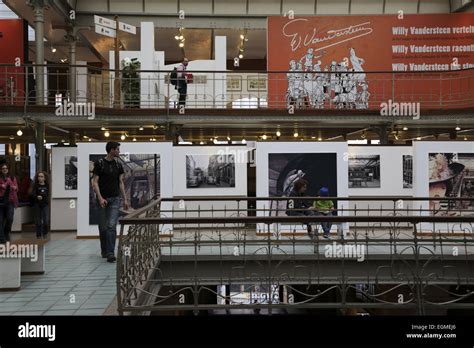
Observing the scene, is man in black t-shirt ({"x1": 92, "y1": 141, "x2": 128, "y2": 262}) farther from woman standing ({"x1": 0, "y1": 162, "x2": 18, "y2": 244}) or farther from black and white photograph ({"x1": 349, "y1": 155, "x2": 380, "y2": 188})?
black and white photograph ({"x1": 349, "y1": 155, "x2": 380, "y2": 188})

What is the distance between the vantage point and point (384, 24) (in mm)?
19062

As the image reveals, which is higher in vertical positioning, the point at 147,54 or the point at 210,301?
the point at 147,54

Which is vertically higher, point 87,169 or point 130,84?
point 130,84

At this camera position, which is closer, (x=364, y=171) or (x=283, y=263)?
(x=283, y=263)

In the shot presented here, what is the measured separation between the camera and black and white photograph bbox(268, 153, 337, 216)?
12.3 m

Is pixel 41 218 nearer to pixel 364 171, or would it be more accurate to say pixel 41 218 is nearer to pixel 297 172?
pixel 297 172

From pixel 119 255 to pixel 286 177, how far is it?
7665 millimetres

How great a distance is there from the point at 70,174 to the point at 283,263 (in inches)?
285

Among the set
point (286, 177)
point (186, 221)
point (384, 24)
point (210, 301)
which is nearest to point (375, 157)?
point (286, 177)

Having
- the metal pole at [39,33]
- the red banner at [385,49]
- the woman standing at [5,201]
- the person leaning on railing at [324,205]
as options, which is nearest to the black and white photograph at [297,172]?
the person leaning on railing at [324,205]

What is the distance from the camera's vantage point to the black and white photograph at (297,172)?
12.3 metres

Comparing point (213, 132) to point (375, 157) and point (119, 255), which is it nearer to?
point (375, 157)

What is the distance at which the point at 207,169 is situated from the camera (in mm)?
13109
